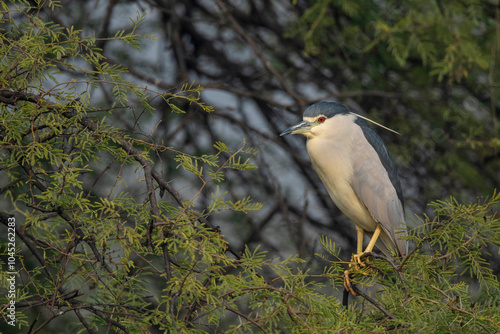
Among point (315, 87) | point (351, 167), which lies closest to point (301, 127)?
point (351, 167)

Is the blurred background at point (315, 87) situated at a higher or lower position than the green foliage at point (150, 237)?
lower

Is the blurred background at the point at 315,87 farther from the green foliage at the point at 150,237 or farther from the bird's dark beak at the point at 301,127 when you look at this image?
the green foliage at the point at 150,237

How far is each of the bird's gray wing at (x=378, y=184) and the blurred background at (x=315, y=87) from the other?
648 millimetres

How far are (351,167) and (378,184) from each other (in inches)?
6.7

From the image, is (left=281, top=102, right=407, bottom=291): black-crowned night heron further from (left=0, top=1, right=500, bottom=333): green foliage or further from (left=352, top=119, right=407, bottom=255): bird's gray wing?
(left=0, top=1, right=500, bottom=333): green foliage

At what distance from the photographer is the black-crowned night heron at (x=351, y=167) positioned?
274cm

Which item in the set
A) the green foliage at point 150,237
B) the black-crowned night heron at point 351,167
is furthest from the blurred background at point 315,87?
the green foliage at point 150,237

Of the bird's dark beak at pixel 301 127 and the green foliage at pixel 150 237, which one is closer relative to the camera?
the green foliage at pixel 150 237

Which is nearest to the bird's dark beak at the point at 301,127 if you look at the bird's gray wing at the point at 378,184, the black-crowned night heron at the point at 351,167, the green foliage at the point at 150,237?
the black-crowned night heron at the point at 351,167

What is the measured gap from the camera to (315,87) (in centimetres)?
412

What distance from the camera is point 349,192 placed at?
2764mm

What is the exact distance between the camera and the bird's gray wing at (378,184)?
2742 mm

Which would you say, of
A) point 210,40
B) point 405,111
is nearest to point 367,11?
point 405,111

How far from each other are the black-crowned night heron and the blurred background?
2.13 feet
